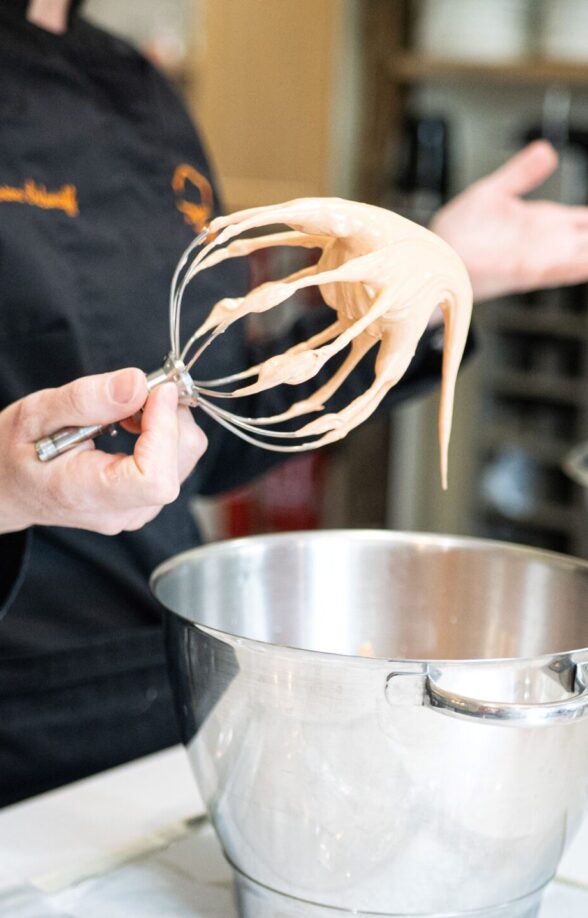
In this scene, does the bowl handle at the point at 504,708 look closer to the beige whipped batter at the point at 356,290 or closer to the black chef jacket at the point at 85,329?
the beige whipped batter at the point at 356,290

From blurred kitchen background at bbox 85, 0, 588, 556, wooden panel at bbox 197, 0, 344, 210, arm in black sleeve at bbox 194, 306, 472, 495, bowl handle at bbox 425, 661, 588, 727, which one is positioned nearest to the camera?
bowl handle at bbox 425, 661, 588, 727

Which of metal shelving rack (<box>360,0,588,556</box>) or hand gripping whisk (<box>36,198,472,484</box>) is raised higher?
hand gripping whisk (<box>36,198,472,484</box>)

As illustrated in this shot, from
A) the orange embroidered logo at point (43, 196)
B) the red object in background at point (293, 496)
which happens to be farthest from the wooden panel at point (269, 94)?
the orange embroidered logo at point (43, 196)

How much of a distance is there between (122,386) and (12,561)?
7.3 inches

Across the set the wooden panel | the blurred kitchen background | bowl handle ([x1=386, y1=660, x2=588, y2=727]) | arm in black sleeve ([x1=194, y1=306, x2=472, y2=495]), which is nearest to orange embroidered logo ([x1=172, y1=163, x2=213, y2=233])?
Result: arm in black sleeve ([x1=194, y1=306, x2=472, y2=495])

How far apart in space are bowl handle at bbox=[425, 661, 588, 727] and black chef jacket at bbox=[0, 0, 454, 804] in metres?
0.39

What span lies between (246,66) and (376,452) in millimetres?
737

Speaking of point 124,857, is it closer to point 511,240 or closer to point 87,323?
point 87,323

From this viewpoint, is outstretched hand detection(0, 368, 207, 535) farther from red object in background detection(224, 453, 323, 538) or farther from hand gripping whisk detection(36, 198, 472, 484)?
red object in background detection(224, 453, 323, 538)

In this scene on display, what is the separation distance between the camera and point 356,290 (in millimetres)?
605

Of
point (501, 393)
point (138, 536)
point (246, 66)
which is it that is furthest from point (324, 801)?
point (246, 66)

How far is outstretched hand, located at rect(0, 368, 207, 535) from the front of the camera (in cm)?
53

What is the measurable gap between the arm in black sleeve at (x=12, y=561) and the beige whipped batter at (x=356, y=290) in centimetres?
15

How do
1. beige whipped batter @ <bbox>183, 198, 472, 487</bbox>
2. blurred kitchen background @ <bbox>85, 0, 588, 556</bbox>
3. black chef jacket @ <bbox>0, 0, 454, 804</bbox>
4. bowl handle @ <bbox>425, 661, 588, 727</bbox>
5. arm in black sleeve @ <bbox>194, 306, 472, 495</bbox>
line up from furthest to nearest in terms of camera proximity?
A: blurred kitchen background @ <bbox>85, 0, 588, 556</bbox>, arm in black sleeve @ <bbox>194, 306, 472, 495</bbox>, black chef jacket @ <bbox>0, 0, 454, 804</bbox>, beige whipped batter @ <bbox>183, 198, 472, 487</bbox>, bowl handle @ <bbox>425, 661, 588, 727</bbox>
